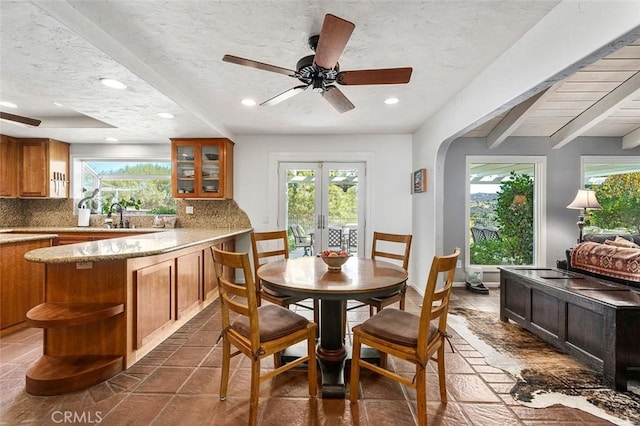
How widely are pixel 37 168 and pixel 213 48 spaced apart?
154 inches

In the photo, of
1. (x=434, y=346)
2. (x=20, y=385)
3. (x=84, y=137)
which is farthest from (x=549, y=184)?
(x=84, y=137)

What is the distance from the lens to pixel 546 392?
6.25 feet

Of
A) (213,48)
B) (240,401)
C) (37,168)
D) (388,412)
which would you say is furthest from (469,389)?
(37,168)

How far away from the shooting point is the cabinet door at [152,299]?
89.0 inches

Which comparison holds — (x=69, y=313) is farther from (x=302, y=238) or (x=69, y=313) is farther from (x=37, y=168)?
(x=37, y=168)

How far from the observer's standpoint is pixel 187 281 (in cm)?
306

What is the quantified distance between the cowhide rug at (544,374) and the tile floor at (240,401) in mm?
92

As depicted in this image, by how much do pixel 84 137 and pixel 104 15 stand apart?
315 cm

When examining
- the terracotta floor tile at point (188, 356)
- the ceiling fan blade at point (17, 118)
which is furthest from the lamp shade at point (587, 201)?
the ceiling fan blade at point (17, 118)

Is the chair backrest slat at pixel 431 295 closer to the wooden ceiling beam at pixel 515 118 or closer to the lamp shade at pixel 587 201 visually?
the wooden ceiling beam at pixel 515 118

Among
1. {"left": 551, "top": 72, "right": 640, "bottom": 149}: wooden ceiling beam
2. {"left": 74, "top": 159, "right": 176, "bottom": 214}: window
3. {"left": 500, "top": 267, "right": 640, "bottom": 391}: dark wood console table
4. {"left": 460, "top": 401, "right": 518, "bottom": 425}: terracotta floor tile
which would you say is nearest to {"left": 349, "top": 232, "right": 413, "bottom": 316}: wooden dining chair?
{"left": 460, "top": 401, "right": 518, "bottom": 425}: terracotta floor tile

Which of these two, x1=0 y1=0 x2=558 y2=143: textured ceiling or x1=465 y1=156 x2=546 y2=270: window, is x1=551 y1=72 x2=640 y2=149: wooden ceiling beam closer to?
x1=465 y1=156 x2=546 y2=270: window

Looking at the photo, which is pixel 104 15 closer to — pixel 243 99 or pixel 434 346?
pixel 243 99

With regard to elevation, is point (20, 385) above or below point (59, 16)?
below
